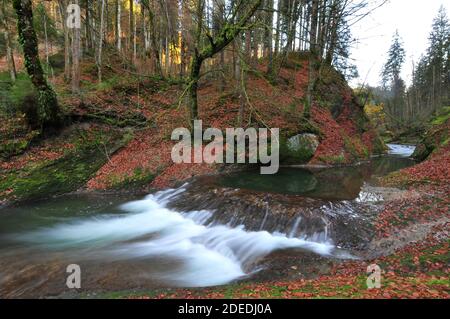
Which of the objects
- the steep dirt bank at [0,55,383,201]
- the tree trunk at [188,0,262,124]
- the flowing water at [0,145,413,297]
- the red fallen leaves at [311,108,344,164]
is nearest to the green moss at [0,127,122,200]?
the steep dirt bank at [0,55,383,201]

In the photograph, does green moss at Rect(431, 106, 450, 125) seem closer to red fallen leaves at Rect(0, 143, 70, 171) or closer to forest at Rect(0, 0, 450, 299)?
forest at Rect(0, 0, 450, 299)

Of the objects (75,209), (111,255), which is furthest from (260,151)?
(111,255)

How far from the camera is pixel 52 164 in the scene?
1199 cm

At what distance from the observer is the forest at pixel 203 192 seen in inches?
231

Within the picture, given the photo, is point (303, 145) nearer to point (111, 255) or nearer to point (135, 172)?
point (135, 172)

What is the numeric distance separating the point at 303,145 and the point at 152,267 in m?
13.0

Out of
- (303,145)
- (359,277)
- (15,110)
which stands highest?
(15,110)

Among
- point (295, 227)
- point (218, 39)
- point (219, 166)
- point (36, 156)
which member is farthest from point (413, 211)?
point (36, 156)

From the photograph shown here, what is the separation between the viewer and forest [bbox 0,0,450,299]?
231 inches

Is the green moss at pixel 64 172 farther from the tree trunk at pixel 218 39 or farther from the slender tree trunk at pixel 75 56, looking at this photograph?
the tree trunk at pixel 218 39

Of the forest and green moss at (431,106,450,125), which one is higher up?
green moss at (431,106,450,125)

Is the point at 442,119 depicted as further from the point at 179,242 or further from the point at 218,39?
the point at 179,242

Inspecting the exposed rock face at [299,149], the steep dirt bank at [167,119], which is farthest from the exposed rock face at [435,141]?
the exposed rock face at [299,149]

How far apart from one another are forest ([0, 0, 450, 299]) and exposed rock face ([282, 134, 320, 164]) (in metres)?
0.08
